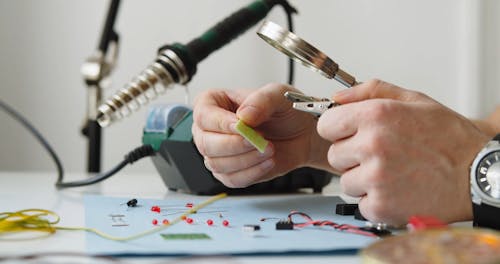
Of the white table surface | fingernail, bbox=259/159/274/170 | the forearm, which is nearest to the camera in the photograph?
the white table surface

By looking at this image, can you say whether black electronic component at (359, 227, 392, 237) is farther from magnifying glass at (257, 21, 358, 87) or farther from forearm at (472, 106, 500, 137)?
forearm at (472, 106, 500, 137)

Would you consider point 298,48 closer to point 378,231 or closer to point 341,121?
point 341,121

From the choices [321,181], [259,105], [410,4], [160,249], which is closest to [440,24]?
[410,4]

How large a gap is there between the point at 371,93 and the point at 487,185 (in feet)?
0.46

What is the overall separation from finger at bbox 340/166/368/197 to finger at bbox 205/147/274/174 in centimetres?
17

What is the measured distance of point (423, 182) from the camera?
0.58m

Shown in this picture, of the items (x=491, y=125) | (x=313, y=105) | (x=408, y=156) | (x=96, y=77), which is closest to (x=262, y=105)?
(x=313, y=105)

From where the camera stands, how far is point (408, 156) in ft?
1.87

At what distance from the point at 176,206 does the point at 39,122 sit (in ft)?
3.12

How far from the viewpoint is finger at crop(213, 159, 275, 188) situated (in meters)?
0.80

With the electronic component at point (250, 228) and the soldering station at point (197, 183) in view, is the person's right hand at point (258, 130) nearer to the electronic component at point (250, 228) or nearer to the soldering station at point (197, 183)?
the soldering station at point (197, 183)

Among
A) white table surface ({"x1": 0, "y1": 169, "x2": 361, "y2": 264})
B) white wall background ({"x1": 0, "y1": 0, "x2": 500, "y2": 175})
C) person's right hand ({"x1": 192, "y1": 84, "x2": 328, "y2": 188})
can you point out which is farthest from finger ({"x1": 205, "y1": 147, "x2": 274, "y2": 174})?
white wall background ({"x1": 0, "y1": 0, "x2": 500, "y2": 175})

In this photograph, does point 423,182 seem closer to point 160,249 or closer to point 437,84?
point 160,249

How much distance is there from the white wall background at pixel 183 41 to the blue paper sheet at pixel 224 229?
0.77m
